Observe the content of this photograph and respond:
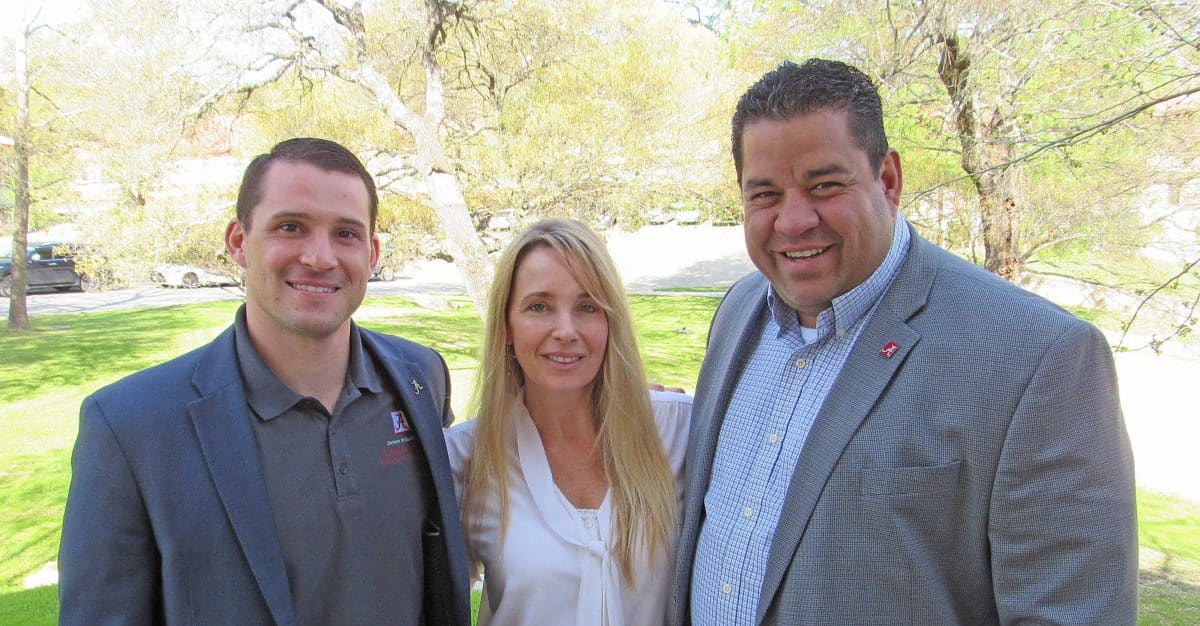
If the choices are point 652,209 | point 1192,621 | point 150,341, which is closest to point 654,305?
point 652,209

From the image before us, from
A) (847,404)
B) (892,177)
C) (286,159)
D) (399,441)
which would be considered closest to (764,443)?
(847,404)

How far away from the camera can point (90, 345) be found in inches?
Result: 635

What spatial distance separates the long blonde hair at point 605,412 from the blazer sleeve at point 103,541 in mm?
928

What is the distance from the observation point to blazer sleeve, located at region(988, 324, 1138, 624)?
1.58 meters

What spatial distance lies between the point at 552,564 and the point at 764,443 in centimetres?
73

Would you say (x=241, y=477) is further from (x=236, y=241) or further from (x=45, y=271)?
(x=45, y=271)

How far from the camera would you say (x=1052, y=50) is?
714 centimetres

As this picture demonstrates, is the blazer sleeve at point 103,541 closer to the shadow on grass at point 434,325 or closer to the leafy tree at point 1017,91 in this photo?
the leafy tree at point 1017,91

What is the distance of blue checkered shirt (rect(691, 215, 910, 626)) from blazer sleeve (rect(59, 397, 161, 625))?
1410 millimetres

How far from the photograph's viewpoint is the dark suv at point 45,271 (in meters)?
22.4

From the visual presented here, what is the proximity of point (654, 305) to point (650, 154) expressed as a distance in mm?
10254

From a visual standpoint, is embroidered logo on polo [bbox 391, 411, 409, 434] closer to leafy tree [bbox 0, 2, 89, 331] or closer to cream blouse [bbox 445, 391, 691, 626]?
cream blouse [bbox 445, 391, 691, 626]

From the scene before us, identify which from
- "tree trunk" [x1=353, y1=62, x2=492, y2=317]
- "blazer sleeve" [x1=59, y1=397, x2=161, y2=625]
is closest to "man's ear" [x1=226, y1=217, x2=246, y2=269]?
"blazer sleeve" [x1=59, y1=397, x2=161, y2=625]

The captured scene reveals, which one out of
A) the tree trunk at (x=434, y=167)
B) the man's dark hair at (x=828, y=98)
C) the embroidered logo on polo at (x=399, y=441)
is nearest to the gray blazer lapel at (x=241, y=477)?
the embroidered logo on polo at (x=399, y=441)
